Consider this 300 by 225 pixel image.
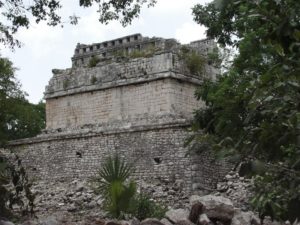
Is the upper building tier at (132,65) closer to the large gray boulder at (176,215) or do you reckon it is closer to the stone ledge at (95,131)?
the stone ledge at (95,131)

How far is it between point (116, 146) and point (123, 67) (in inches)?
92.6

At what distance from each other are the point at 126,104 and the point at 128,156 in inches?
62.8

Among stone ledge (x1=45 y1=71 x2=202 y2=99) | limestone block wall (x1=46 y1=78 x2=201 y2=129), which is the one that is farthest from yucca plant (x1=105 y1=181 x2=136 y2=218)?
stone ledge (x1=45 y1=71 x2=202 y2=99)

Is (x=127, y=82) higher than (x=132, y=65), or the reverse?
(x=132, y=65)

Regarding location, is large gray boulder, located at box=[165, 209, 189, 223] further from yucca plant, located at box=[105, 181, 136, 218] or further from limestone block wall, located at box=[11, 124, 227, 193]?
limestone block wall, located at box=[11, 124, 227, 193]

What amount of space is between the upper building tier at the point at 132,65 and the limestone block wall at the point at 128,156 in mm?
1593

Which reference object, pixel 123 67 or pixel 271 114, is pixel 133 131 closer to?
pixel 123 67

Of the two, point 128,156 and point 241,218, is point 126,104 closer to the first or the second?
point 128,156

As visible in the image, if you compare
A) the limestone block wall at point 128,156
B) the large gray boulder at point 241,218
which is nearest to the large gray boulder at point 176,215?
the large gray boulder at point 241,218

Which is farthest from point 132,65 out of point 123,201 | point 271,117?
point 271,117

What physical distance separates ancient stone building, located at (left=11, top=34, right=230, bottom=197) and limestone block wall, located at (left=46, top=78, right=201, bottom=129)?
0.03 metres

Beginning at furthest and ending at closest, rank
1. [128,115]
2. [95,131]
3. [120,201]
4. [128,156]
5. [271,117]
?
[95,131], [128,115], [128,156], [120,201], [271,117]

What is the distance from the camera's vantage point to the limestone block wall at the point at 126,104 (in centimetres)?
1628

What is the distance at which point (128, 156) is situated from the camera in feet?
53.5
